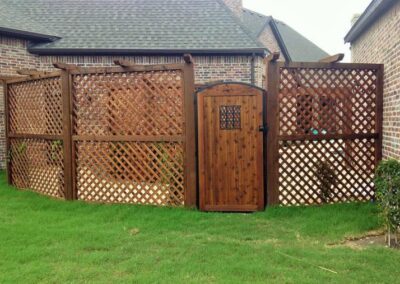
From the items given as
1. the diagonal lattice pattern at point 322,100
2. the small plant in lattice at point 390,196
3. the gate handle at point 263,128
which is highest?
the diagonal lattice pattern at point 322,100

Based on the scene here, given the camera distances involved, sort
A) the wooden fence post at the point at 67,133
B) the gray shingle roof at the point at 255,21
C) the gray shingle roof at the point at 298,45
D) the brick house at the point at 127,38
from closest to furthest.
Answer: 1. the wooden fence post at the point at 67,133
2. the brick house at the point at 127,38
3. the gray shingle roof at the point at 255,21
4. the gray shingle roof at the point at 298,45

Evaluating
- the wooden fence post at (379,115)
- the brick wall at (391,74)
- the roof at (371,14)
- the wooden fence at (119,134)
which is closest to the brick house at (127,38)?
the roof at (371,14)

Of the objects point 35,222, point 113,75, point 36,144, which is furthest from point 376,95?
point 36,144

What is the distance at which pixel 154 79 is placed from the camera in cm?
645

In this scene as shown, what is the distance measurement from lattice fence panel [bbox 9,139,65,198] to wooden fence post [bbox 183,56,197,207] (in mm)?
2462

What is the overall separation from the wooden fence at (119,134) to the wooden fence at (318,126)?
133 centimetres

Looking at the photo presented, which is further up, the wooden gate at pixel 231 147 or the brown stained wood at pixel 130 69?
the brown stained wood at pixel 130 69

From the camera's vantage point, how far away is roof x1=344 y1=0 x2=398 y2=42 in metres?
6.53

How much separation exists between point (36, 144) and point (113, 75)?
246 centimetres

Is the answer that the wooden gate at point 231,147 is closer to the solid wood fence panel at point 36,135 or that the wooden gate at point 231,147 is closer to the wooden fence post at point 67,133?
the wooden fence post at point 67,133

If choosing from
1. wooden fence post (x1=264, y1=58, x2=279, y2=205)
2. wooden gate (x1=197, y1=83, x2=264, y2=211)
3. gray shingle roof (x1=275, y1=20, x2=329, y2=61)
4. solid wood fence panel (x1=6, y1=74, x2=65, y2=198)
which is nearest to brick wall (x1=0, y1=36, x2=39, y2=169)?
solid wood fence panel (x1=6, y1=74, x2=65, y2=198)

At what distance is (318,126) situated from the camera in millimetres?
6387

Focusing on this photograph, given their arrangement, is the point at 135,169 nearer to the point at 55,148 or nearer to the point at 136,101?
the point at 136,101

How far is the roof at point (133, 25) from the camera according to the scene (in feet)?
A: 38.3
